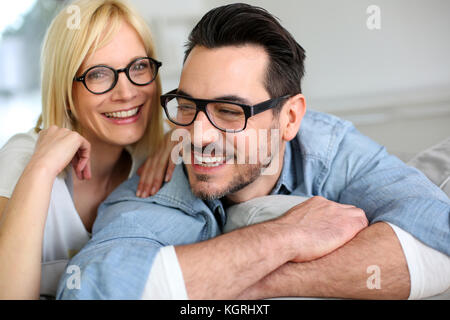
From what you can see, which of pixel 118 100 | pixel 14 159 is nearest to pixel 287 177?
pixel 118 100

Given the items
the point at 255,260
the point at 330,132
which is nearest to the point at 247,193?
the point at 330,132

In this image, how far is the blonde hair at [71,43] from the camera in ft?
5.05

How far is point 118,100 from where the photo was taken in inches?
64.1

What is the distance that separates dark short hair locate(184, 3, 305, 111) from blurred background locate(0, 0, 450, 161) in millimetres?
1311

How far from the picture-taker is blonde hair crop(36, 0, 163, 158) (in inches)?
60.6

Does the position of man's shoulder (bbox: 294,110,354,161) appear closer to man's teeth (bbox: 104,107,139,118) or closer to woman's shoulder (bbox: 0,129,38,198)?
man's teeth (bbox: 104,107,139,118)

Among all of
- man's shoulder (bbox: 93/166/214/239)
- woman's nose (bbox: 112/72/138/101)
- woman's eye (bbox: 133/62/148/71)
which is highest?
woman's eye (bbox: 133/62/148/71)

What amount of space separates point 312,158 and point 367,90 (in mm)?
1579

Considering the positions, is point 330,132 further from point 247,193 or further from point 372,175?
point 247,193

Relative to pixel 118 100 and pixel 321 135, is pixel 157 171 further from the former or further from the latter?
pixel 321 135

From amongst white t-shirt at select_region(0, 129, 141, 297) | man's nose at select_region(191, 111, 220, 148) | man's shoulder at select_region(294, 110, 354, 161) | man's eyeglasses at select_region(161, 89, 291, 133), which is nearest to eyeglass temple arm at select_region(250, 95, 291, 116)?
man's eyeglasses at select_region(161, 89, 291, 133)

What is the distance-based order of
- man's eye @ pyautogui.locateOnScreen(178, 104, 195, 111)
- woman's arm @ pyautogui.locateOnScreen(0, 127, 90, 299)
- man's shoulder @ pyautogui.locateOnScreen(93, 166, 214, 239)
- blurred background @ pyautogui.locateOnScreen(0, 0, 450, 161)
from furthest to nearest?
blurred background @ pyautogui.locateOnScreen(0, 0, 450, 161)
man's eye @ pyautogui.locateOnScreen(178, 104, 195, 111)
man's shoulder @ pyautogui.locateOnScreen(93, 166, 214, 239)
woman's arm @ pyautogui.locateOnScreen(0, 127, 90, 299)

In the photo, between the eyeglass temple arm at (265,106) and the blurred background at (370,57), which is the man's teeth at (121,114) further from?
the blurred background at (370,57)

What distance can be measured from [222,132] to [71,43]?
630 mm
